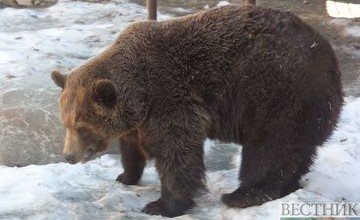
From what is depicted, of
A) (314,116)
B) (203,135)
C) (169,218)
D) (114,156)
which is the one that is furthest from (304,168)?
(114,156)

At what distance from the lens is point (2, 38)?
33.3 ft

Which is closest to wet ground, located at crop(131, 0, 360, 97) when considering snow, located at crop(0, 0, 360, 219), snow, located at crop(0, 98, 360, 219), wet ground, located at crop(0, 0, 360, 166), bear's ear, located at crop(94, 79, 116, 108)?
wet ground, located at crop(0, 0, 360, 166)

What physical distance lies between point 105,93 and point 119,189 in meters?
1.07

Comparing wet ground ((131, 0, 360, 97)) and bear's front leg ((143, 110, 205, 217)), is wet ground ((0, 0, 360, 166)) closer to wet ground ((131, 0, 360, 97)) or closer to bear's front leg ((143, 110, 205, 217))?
wet ground ((131, 0, 360, 97))

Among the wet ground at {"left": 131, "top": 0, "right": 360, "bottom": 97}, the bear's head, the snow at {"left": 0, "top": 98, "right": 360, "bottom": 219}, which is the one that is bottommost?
Answer: the snow at {"left": 0, "top": 98, "right": 360, "bottom": 219}

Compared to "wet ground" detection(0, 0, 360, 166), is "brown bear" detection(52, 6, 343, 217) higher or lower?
higher

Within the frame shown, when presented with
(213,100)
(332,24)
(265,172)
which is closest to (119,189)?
(213,100)

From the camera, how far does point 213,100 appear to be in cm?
502

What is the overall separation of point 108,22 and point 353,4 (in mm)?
5069

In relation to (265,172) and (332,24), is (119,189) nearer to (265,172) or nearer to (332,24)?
(265,172)

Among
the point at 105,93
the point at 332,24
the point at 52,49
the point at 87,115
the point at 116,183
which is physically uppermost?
the point at 105,93

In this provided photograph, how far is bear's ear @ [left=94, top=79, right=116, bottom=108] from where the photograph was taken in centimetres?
475

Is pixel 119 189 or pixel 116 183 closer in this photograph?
pixel 119 189

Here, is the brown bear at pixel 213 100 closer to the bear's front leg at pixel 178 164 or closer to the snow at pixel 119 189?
the bear's front leg at pixel 178 164
